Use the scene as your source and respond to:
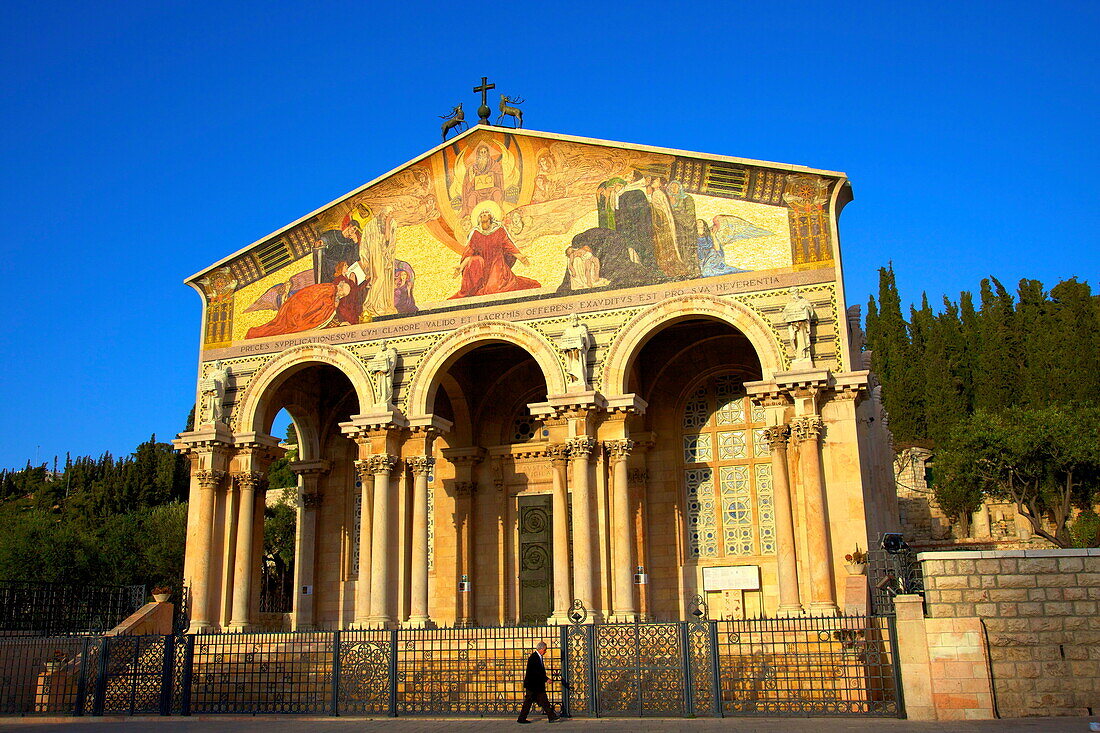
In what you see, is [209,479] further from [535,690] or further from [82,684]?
[535,690]

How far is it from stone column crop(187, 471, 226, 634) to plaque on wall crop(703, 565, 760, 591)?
10958 millimetres

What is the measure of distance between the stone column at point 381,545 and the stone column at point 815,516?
334 inches

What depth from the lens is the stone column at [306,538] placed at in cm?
2347

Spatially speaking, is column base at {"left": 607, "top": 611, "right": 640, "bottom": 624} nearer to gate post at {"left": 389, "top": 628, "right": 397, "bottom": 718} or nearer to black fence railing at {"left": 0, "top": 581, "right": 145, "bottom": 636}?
gate post at {"left": 389, "top": 628, "right": 397, "bottom": 718}

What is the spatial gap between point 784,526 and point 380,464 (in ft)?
27.9

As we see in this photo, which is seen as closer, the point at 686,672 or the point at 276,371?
the point at 686,672

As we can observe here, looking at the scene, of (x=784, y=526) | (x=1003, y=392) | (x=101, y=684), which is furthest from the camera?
(x=1003, y=392)

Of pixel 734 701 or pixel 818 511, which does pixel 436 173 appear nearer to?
pixel 818 511

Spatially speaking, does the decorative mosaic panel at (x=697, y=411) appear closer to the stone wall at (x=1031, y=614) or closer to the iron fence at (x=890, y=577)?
the iron fence at (x=890, y=577)

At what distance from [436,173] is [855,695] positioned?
14247 millimetres

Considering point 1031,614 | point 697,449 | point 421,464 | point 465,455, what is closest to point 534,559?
point 465,455

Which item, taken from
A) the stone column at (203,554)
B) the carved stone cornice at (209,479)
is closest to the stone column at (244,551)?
the carved stone cornice at (209,479)

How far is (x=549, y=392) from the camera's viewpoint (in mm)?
A: 19594

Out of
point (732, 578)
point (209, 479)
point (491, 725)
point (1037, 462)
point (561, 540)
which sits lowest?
point (491, 725)
